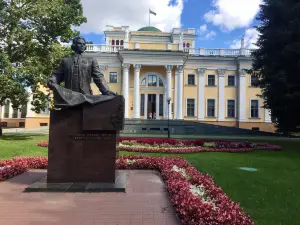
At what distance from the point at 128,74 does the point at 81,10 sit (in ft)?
59.4

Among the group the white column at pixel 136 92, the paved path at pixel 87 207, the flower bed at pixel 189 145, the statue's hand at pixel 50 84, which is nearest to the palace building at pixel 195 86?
the white column at pixel 136 92

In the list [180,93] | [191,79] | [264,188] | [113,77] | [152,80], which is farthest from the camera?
[191,79]

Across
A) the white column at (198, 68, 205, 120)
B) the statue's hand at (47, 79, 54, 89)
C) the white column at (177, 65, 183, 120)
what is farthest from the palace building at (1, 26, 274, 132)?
the statue's hand at (47, 79, 54, 89)

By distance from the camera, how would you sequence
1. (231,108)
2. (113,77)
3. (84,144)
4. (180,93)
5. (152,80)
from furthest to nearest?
(231,108) < (152,80) < (113,77) < (180,93) < (84,144)

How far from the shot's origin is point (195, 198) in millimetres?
5270

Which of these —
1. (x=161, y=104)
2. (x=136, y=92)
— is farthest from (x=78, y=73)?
(x=161, y=104)

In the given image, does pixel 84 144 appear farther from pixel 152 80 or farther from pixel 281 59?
pixel 152 80

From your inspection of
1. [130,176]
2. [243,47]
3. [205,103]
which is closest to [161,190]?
[130,176]

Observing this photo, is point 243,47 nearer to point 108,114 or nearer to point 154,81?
point 154,81

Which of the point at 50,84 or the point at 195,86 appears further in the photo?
the point at 195,86

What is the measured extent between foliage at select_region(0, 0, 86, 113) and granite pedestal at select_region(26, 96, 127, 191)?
13593 millimetres

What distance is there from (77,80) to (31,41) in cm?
1593

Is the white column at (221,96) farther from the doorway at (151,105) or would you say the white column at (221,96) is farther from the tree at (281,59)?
the tree at (281,59)

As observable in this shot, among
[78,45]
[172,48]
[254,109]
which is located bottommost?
[78,45]
